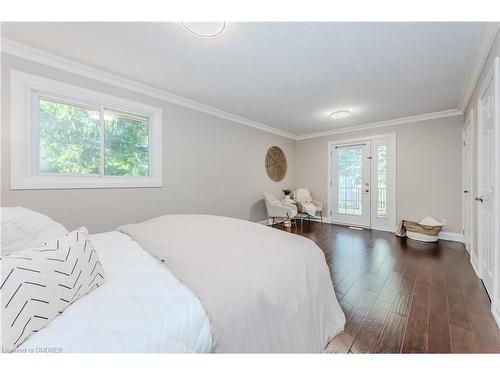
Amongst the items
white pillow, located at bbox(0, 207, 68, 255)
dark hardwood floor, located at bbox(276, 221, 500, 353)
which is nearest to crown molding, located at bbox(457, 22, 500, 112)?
dark hardwood floor, located at bbox(276, 221, 500, 353)

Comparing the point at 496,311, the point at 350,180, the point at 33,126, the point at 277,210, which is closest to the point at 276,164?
the point at 277,210

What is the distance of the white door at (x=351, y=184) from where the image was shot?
4492 millimetres

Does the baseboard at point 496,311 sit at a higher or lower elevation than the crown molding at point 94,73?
lower

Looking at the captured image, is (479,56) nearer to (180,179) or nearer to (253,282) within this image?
(253,282)

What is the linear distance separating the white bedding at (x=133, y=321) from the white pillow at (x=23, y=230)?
0.56 m

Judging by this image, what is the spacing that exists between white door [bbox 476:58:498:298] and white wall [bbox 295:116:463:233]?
166cm

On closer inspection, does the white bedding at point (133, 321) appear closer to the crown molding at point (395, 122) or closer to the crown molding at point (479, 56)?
the crown molding at point (479, 56)

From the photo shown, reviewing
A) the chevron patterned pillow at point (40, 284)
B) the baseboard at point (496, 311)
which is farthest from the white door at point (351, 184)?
the chevron patterned pillow at point (40, 284)

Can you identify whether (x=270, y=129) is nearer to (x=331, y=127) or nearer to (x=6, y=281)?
(x=331, y=127)

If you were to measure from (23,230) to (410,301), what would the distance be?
283 cm

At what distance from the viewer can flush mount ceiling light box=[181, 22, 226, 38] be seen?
150 cm

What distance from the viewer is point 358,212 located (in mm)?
4605

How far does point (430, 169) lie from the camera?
12.4 feet
